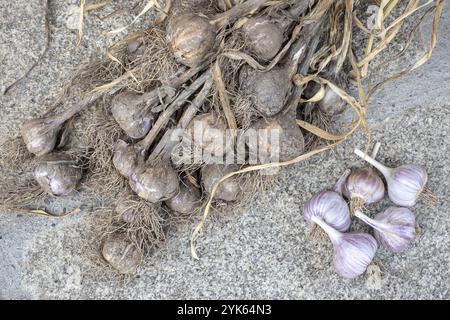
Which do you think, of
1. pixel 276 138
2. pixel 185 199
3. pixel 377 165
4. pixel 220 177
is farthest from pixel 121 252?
pixel 377 165

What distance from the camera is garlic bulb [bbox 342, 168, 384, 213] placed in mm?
1200

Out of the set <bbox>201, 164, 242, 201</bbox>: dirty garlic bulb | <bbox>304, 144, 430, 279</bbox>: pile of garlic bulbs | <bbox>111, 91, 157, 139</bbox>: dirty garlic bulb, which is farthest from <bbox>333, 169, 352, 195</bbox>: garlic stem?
<bbox>111, 91, 157, 139</bbox>: dirty garlic bulb

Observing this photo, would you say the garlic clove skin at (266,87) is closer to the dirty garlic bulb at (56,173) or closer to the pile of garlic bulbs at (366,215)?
the pile of garlic bulbs at (366,215)

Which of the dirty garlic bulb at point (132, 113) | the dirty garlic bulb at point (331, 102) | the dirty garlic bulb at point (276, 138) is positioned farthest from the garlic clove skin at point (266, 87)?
the dirty garlic bulb at point (132, 113)

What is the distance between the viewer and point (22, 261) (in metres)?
1.31

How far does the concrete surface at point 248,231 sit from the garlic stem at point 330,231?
0.09 meters

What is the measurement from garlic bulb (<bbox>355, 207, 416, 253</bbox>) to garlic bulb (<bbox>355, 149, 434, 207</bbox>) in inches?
1.3

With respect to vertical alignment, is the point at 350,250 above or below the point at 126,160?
below

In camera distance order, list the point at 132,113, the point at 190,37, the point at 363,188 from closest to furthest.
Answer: the point at 190,37
the point at 132,113
the point at 363,188

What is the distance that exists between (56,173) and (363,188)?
76cm

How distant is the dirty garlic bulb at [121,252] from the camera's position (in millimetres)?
1175

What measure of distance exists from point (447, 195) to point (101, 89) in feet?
3.07

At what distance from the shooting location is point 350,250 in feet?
3.87

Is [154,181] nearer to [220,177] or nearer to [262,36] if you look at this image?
[220,177]
